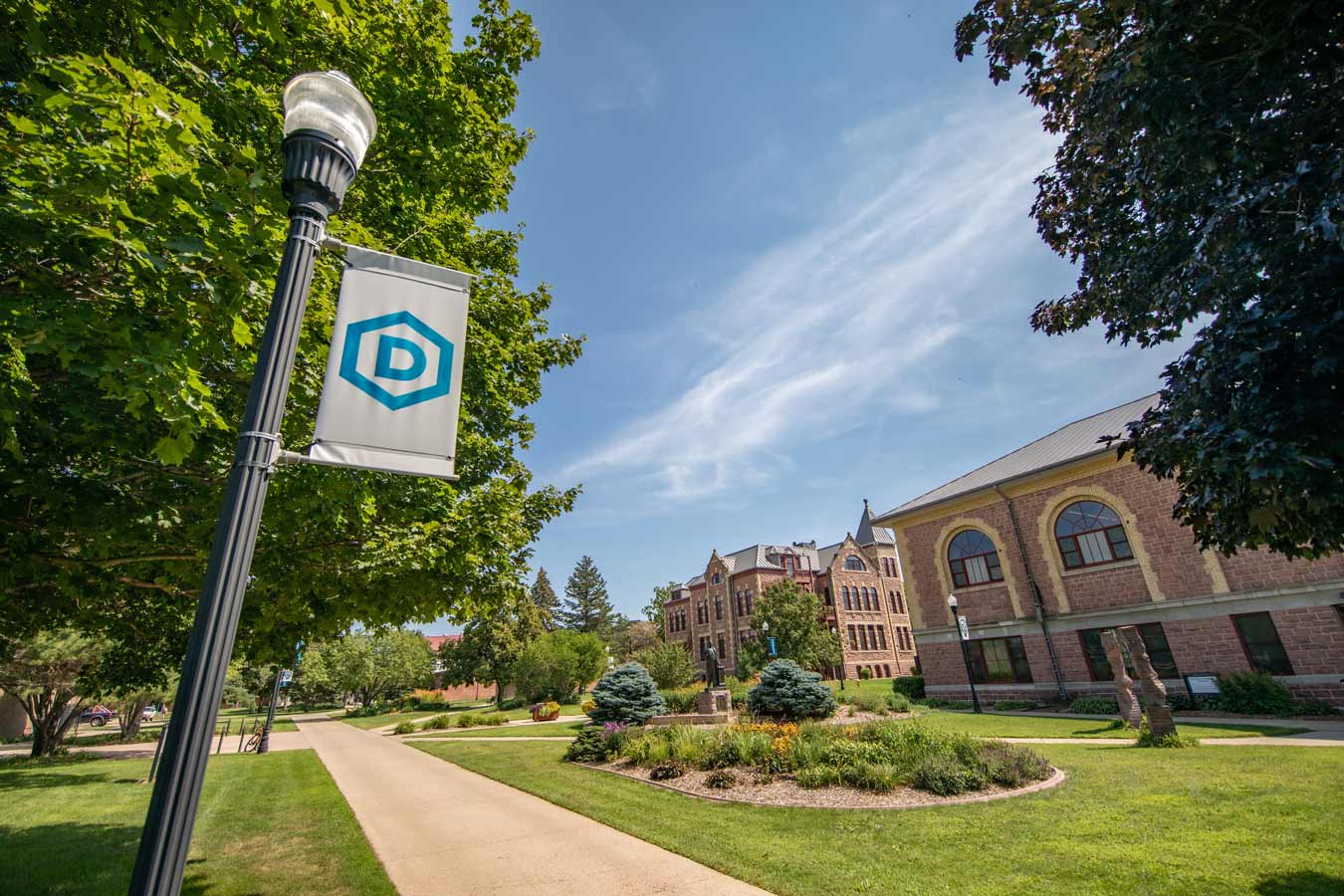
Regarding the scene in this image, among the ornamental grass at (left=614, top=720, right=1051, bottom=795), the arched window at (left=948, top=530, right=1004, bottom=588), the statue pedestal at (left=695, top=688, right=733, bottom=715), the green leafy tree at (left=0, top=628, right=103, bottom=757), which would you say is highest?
the arched window at (left=948, top=530, right=1004, bottom=588)

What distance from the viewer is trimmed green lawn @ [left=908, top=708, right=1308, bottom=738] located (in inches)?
531

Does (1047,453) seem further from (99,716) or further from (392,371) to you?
(99,716)

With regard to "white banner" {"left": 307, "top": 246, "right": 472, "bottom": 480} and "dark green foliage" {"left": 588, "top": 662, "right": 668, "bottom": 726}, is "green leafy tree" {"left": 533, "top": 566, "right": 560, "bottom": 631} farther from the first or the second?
"white banner" {"left": 307, "top": 246, "right": 472, "bottom": 480}

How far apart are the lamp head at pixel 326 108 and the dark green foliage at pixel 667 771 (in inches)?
465

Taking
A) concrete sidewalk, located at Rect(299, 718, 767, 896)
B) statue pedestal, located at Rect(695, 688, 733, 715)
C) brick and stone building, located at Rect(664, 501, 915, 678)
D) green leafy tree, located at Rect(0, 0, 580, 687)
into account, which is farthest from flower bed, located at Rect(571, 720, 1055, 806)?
brick and stone building, located at Rect(664, 501, 915, 678)

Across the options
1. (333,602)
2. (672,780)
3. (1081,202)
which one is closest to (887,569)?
(672,780)

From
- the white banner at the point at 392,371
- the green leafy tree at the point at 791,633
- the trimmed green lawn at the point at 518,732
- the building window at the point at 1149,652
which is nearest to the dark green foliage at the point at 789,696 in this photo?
the trimmed green lawn at the point at 518,732

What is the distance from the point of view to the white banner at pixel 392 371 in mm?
2707

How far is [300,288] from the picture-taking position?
105 inches

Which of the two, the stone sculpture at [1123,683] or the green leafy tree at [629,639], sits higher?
the green leafy tree at [629,639]

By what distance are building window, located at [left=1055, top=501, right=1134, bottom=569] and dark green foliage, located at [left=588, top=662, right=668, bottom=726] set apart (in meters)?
16.0

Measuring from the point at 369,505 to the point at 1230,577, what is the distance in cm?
2383

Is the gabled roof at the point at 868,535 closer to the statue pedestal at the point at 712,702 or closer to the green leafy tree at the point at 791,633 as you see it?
the green leafy tree at the point at 791,633

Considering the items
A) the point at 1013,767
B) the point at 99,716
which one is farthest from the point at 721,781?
the point at 99,716
